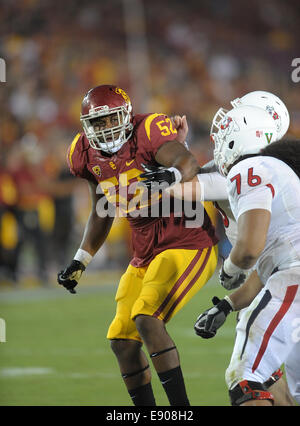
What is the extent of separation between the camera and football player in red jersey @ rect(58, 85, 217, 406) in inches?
147

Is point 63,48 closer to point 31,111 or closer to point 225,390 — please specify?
point 31,111

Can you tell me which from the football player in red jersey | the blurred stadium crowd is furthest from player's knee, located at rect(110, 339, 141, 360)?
the blurred stadium crowd

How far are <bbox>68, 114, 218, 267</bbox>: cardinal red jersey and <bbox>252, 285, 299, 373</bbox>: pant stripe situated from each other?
114cm

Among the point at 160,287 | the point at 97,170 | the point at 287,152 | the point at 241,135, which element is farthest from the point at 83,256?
the point at 287,152

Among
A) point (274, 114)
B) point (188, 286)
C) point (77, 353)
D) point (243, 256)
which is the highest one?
point (274, 114)

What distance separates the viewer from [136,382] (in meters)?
3.85

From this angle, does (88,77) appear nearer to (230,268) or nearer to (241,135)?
(241,135)

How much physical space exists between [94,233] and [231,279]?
1255 mm

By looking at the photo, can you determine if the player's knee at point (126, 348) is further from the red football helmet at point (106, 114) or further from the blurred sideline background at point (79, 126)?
the red football helmet at point (106, 114)

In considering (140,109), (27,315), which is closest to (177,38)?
(140,109)

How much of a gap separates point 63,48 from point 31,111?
2.49 meters

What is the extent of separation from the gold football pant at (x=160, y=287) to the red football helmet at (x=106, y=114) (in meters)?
0.62

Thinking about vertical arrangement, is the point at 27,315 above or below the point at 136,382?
above

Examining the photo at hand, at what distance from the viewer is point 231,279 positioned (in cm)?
323
